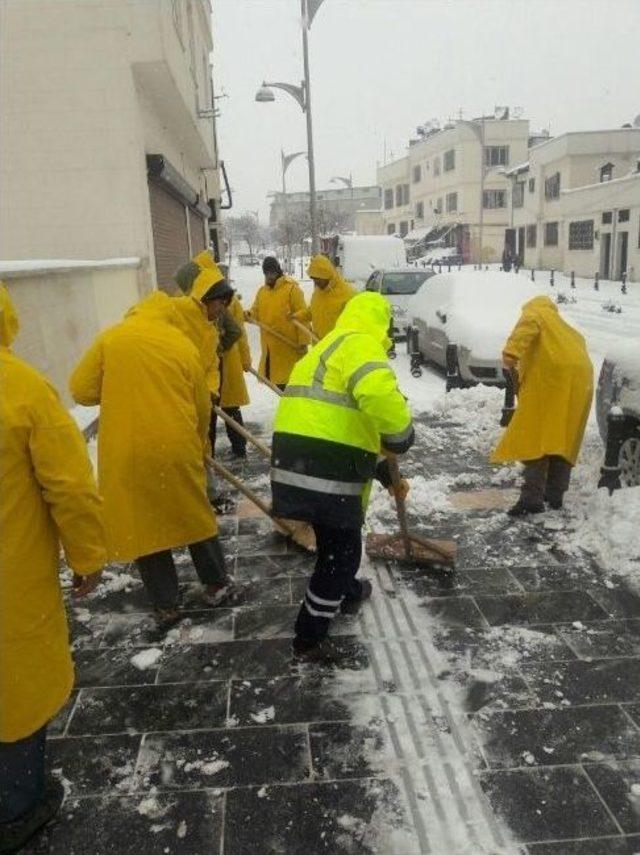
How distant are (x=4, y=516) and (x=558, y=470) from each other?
390 centimetres

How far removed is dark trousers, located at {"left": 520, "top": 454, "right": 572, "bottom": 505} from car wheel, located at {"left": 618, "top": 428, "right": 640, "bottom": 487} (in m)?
0.47

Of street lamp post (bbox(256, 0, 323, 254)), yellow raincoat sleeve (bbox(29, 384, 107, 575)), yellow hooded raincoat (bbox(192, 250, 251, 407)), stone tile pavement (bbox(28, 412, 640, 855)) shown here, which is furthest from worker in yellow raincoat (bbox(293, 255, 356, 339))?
street lamp post (bbox(256, 0, 323, 254))

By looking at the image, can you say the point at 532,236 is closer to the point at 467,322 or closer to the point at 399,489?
the point at 467,322

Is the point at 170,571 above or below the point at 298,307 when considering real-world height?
below

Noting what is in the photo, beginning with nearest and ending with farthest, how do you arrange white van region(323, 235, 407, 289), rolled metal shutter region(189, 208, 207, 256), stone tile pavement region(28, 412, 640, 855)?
stone tile pavement region(28, 412, 640, 855)
rolled metal shutter region(189, 208, 207, 256)
white van region(323, 235, 407, 289)

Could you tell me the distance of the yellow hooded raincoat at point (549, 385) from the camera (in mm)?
4820

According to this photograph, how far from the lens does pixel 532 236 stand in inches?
1628

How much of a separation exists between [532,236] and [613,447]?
39.5 m

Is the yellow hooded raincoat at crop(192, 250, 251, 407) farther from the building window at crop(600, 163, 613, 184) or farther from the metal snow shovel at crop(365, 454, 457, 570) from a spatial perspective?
the building window at crop(600, 163, 613, 184)

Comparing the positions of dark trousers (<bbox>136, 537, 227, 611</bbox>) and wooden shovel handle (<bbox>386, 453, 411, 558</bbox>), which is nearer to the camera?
dark trousers (<bbox>136, 537, 227, 611</bbox>)

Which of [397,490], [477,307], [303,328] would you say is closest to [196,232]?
[477,307]

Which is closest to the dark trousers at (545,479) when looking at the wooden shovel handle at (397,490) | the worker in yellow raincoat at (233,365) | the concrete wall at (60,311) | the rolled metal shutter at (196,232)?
the wooden shovel handle at (397,490)

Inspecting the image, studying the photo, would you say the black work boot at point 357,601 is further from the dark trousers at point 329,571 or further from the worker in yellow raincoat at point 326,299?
the worker in yellow raincoat at point 326,299

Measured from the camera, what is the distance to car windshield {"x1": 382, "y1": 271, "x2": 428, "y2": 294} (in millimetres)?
14781
